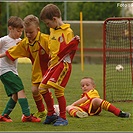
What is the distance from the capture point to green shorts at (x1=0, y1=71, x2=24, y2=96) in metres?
6.63

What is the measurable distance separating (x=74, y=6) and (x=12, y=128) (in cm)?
2113

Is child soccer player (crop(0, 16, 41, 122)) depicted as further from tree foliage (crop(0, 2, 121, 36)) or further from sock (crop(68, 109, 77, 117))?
tree foliage (crop(0, 2, 121, 36))

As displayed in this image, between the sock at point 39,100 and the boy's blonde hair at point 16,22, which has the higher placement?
the boy's blonde hair at point 16,22

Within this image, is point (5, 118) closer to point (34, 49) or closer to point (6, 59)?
point (6, 59)

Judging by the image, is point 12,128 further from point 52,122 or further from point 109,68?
point 109,68

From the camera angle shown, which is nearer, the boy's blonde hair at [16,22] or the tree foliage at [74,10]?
the boy's blonde hair at [16,22]

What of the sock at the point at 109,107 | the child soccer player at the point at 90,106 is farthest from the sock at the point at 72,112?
the sock at the point at 109,107

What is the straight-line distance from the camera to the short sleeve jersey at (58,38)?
6.21 meters

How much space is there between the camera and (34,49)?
648 centimetres

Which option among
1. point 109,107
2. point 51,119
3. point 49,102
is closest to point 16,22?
point 49,102

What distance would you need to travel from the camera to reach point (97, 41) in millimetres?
24609

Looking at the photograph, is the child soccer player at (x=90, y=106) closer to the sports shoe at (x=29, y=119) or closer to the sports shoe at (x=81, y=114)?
the sports shoe at (x=81, y=114)

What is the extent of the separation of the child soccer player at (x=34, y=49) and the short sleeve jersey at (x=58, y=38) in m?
0.21

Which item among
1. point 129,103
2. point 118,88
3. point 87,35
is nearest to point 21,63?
point 87,35
